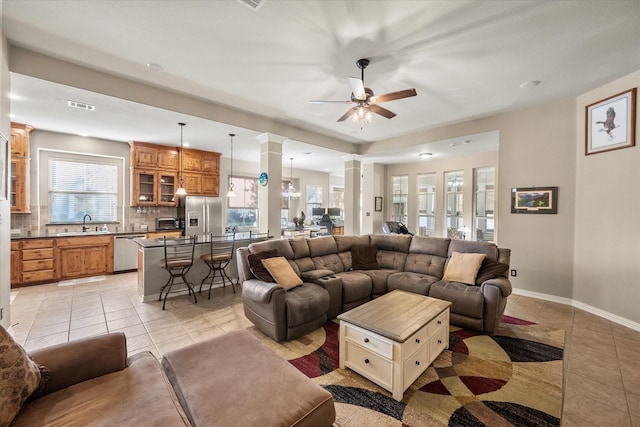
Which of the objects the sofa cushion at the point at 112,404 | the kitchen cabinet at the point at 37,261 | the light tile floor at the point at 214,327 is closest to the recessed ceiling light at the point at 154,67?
the light tile floor at the point at 214,327

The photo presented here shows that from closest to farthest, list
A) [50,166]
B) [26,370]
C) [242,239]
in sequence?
[26,370]
[242,239]
[50,166]

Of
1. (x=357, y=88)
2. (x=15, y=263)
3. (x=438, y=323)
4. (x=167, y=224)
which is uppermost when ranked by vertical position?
(x=357, y=88)

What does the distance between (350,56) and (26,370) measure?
3.36 metres

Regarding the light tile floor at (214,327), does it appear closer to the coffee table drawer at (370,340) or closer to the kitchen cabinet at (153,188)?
the coffee table drawer at (370,340)


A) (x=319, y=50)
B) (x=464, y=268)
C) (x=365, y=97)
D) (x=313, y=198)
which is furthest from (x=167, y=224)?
(x=464, y=268)

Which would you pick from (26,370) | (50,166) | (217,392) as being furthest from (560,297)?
(50,166)

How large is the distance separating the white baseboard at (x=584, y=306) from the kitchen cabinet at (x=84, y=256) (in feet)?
25.1

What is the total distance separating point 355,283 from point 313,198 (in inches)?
276

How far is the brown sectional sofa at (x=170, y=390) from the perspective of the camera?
3.75 ft

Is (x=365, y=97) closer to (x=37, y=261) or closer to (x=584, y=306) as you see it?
(x=584, y=306)

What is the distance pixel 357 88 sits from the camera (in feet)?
9.06

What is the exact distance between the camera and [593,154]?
3695mm

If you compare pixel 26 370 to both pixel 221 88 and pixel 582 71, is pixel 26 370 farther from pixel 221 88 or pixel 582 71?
pixel 582 71

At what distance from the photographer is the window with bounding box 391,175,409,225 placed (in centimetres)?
872
